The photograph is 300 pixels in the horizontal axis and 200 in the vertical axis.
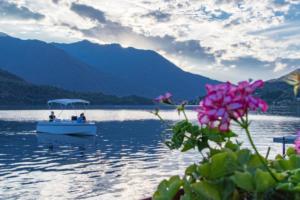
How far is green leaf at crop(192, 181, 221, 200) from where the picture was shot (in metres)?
2.33

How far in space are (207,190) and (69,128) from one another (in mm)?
66893

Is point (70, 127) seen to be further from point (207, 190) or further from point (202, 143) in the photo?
point (207, 190)

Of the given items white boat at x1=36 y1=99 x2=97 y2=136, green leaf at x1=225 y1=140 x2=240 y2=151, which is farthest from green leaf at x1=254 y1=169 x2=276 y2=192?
white boat at x1=36 y1=99 x2=97 y2=136

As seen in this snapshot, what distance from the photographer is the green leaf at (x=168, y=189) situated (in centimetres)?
263

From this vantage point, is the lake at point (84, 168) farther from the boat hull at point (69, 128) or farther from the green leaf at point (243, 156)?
the green leaf at point (243, 156)

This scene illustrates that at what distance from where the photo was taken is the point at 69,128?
224 ft

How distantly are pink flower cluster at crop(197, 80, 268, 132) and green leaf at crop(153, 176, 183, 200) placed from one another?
0.48m

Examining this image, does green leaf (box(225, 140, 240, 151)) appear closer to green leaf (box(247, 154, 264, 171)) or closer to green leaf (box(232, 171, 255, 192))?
green leaf (box(247, 154, 264, 171))

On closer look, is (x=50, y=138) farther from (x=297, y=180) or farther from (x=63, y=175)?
(x=297, y=180)

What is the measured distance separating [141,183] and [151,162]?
449 inches

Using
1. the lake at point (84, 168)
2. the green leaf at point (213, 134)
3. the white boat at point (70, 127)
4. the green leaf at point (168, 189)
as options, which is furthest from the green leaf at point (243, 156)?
the white boat at point (70, 127)

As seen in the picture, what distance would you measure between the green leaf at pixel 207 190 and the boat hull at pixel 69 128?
66.5 metres

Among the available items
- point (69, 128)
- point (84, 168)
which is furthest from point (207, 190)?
point (69, 128)

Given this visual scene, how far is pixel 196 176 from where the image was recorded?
2.60 metres
